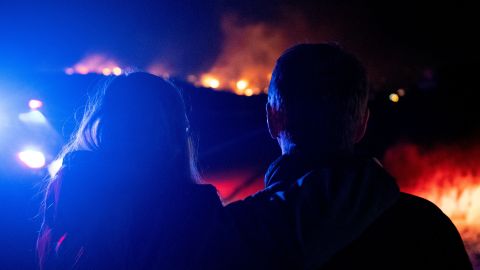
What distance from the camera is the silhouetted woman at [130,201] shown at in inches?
44.0

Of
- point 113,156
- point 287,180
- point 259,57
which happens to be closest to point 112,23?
point 259,57

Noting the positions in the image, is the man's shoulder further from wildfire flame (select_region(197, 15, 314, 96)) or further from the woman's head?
wildfire flame (select_region(197, 15, 314, 96))

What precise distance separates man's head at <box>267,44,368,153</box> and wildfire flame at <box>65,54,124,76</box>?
15.8ft

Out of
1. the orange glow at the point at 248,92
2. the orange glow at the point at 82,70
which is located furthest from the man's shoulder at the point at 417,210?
the orange glow at the point at 248,92

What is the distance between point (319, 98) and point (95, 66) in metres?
5.24

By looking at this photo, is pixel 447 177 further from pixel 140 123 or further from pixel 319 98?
pixel 140 123

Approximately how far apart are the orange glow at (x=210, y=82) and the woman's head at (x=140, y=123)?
5.79m

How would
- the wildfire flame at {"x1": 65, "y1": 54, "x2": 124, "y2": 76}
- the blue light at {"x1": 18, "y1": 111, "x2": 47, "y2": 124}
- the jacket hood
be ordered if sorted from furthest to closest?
the wildfire flame at {"x1": 65, "y1": 54, "x2": 124, "y2": 76}
the blue light at {"x1": 18, "y1": 111, "x2": 47, "y2": 124}
the jacket hood

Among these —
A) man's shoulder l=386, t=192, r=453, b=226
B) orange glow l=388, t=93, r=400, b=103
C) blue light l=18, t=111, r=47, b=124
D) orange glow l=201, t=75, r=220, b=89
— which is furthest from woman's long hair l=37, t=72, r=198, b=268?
orange glow l=388, t=93, r=400, b=103

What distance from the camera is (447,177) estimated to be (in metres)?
8.20

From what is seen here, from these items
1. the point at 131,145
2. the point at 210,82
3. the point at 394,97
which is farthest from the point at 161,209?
the point at 394,97

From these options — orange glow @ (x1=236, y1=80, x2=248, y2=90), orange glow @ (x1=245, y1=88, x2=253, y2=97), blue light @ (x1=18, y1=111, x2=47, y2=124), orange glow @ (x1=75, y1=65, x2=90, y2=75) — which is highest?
orange glow @ (x1=75, y1=65, x2=90, y2=75)

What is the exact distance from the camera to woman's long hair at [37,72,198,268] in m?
1.25

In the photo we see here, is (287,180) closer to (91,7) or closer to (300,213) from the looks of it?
(300,213)
